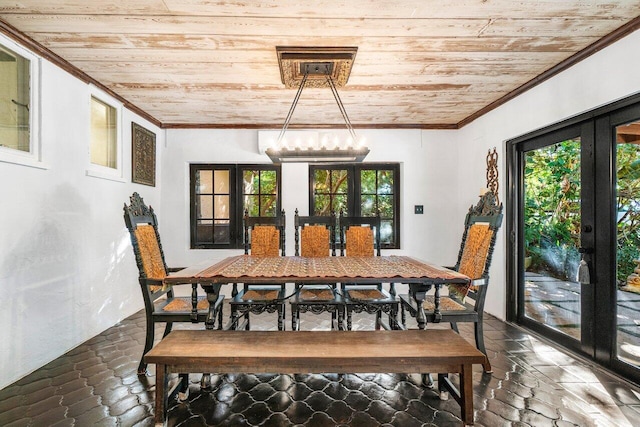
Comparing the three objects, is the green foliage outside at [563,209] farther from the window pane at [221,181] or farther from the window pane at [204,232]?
the window pane at [204,232]

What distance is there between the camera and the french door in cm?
236

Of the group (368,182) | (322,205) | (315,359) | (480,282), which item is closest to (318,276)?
(315,359)

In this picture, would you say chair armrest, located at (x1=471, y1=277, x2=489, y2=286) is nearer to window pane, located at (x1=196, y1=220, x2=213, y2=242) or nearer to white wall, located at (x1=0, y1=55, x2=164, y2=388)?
white wall, located at (x1=0, y1=55, x2=164, y2=388)

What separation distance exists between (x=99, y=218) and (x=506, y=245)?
419 cm

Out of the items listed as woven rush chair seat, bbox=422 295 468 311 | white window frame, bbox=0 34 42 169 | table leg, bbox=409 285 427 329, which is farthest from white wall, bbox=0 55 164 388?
woven rush chair seat, bbox=422 295 468 311

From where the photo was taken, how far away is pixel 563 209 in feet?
9.75

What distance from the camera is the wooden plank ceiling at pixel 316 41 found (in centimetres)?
Result: 201

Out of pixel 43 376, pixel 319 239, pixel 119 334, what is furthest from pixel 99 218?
pixel 319 239

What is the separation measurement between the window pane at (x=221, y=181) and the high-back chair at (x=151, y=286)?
2.00m

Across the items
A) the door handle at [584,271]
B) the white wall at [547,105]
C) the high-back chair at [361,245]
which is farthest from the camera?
the high-back chair at [361,245]

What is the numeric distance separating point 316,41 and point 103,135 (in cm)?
251

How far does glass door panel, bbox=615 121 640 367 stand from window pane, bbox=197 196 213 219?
4358mm

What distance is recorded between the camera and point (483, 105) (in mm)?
3834

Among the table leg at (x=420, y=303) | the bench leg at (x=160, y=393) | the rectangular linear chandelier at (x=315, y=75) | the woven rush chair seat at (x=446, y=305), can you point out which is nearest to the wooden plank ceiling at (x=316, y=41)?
the rectangular linear chandelier at (x=315, y=75)
